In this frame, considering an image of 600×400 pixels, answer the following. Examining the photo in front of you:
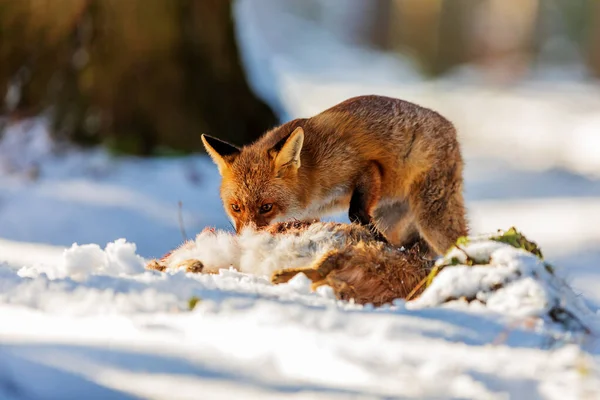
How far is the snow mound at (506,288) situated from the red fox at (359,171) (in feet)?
5.55

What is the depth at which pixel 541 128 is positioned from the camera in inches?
Result: 778

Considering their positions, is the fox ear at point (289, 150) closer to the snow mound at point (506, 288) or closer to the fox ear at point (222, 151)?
the fox ear at point (222, 151)

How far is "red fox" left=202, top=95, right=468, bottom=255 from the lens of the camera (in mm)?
5230

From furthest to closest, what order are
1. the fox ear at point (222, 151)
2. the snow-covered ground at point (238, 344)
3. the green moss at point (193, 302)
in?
the fox ear at point (222, 151)
the green moss at point (193, 302)
the snow-covered ground at point (238, 344)

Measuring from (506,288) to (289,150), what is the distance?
232 cm

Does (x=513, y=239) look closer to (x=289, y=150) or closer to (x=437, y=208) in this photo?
(x=289, y=150)

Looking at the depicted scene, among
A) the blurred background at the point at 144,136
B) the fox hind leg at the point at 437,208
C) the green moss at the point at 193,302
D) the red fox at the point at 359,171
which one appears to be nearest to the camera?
the green moss at the point at 193,302

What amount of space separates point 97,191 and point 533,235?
16.7 ft

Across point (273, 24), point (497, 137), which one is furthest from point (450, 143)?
point (273, 24)

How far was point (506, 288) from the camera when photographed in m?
3.18

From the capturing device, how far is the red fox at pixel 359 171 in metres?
5.23

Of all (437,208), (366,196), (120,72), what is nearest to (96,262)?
(366,196)

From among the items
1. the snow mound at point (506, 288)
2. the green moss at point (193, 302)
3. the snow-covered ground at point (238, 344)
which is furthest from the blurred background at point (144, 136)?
the snow mound at point (506, 288)

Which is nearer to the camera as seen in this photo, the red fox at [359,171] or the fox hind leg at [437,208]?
the red fox at [359,171]
